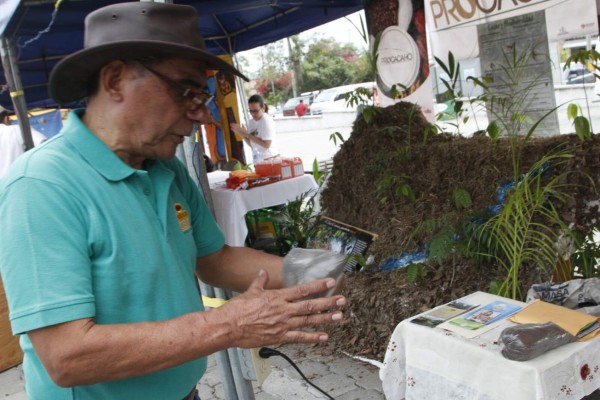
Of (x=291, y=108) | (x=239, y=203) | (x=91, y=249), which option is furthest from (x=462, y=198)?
(x=291, y=108)

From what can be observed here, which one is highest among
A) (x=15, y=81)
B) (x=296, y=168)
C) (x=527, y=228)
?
(x=15, y=81)

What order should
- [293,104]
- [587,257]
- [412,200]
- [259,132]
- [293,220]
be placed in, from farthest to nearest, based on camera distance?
1. [293,104]
2. [259,132]
3. [293,220]
4. [412,200]
5. [587,257]

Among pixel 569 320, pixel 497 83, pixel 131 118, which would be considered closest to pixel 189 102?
pixel 131 118

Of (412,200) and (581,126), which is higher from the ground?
(581,126)

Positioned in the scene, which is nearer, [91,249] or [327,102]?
[91,249]

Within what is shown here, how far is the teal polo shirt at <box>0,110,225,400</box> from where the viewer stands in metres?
1.25

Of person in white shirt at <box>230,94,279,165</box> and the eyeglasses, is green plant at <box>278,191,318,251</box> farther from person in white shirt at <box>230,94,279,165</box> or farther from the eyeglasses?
the eyeglasses

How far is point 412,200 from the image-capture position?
432 cm

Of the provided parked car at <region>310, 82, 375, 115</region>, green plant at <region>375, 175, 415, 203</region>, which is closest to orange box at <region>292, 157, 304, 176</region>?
green plant at <region>375, 175, 415, 203</region>

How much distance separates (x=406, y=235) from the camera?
13.6ft

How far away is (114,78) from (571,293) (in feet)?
7.98

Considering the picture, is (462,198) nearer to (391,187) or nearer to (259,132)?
(391,187)

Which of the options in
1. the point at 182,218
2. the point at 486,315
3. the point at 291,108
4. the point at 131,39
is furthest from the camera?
the point at 291,108

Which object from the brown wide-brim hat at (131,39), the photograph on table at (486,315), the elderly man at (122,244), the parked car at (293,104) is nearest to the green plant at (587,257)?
the photograph on table at (486,315)
